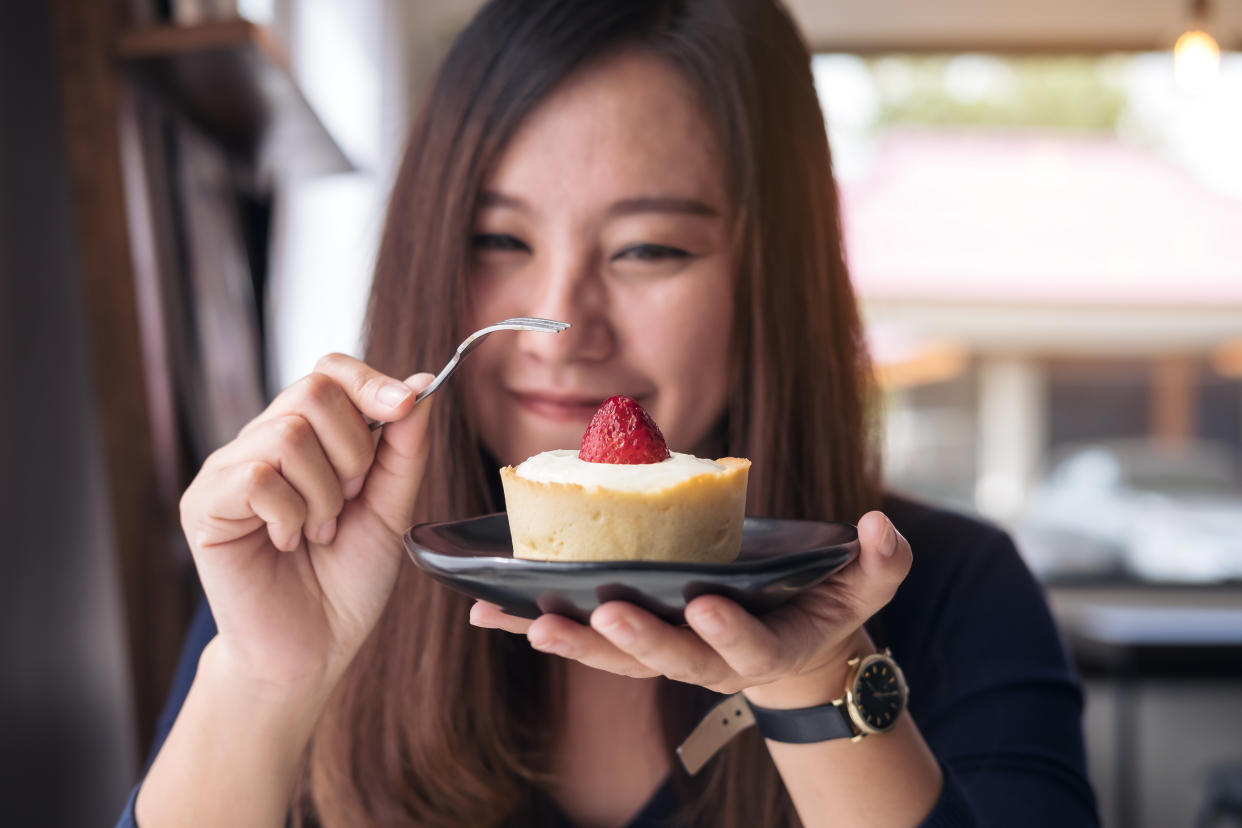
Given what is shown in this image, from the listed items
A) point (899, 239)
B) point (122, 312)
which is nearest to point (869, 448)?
point (122, 312)

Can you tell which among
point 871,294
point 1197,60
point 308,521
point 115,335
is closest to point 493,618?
point 308,521

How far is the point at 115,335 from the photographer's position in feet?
5.73

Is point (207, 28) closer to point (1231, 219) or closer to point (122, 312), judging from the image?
point (122, 312)

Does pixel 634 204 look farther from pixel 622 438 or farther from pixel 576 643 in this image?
pixel 576 643

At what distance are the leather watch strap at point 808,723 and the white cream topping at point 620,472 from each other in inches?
10.2

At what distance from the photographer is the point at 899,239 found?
5078 mm

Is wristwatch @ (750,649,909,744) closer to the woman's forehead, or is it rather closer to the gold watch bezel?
the gold watch bezel

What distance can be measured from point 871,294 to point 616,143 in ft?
12.9

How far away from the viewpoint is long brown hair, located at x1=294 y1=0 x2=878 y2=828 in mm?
1322

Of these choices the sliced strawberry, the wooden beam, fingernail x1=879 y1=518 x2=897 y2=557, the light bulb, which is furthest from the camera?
the light bulb

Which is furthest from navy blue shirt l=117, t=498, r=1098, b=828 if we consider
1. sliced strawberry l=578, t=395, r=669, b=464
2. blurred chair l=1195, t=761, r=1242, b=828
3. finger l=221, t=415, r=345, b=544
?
blurred chair l=1195, t=761, r=1242, b=828

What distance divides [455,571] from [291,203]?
2.48 metres

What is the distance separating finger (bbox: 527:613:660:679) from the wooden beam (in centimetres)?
127

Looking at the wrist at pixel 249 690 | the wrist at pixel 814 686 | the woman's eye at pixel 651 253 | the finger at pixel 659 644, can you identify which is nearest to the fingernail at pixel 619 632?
the finger at pixel 659 644
